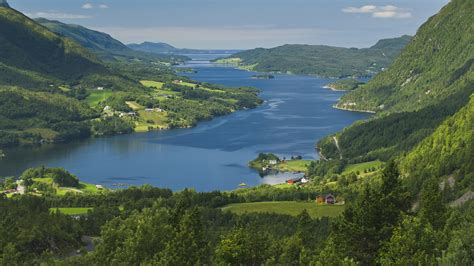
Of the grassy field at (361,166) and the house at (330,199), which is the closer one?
the house at (330,199)

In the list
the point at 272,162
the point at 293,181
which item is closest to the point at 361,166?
the point at 293,181

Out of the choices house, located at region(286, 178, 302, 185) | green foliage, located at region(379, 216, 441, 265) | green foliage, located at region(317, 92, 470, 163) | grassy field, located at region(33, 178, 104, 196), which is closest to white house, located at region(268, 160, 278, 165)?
house, located at region(286, 178, 302, 185)

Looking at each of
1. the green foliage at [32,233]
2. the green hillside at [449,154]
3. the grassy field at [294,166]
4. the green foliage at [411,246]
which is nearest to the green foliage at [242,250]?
the green foliage at [411,246]

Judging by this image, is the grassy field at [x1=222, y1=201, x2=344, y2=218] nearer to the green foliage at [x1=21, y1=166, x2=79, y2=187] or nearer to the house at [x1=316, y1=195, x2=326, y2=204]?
the house at [x1=316, y1=195, x2=326, y2=204]

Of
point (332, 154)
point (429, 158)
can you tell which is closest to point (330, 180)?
point (429, 158)

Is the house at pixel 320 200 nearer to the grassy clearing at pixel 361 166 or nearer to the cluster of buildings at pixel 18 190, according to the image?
the grassy clearing at pixel 361 166
